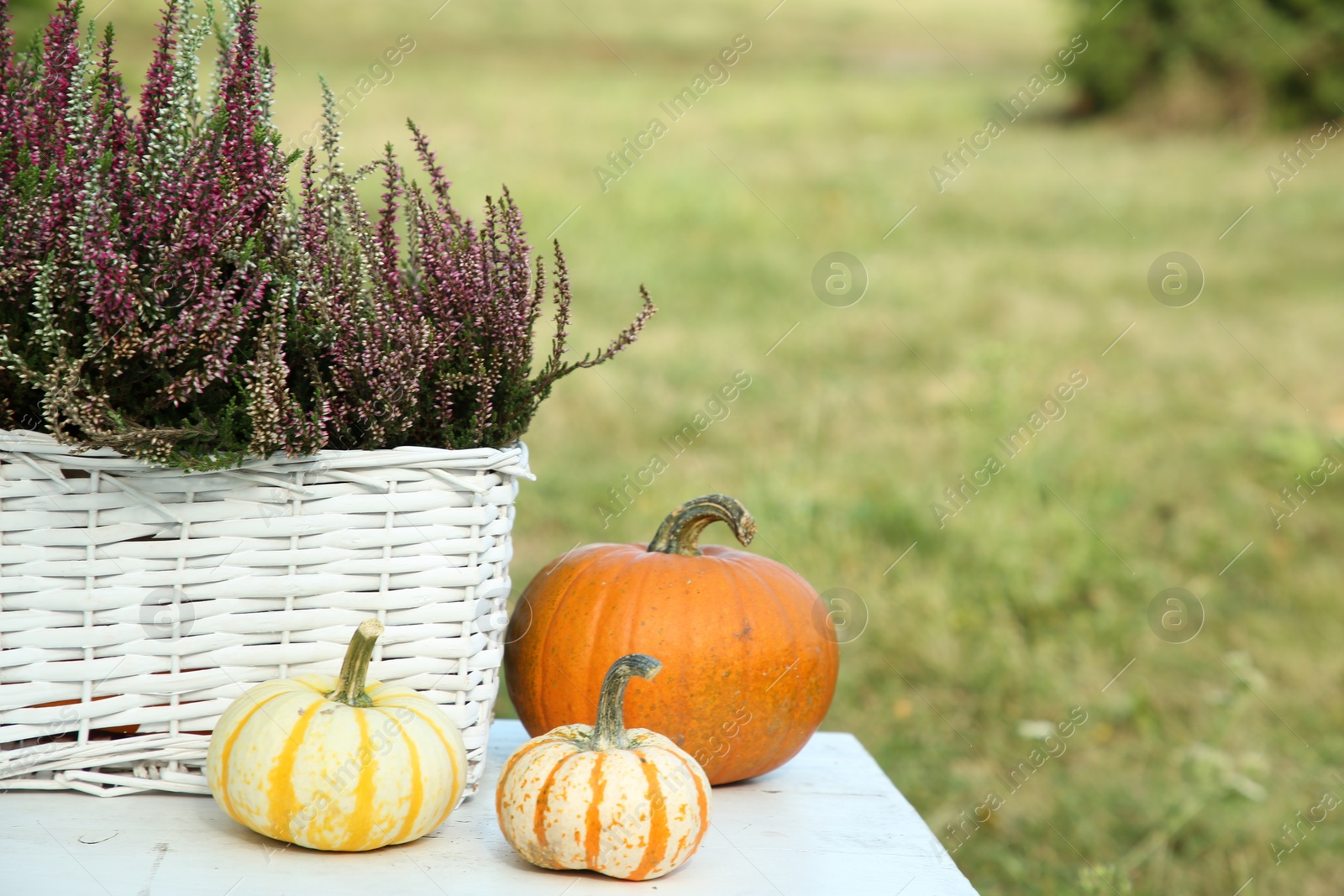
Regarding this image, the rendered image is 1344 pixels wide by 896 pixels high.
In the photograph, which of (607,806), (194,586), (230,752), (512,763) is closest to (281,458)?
(194,586)

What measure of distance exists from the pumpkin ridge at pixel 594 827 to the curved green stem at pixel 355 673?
11.7 inches

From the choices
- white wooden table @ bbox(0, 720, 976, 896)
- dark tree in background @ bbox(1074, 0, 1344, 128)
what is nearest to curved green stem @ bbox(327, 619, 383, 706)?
white wooden table @ bbox(0, 720, 976, 896)

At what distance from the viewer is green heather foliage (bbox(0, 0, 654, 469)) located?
1.42m

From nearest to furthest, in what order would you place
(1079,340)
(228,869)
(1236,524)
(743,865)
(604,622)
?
(228,869), (743,865), (604,622), (1236,524), (1079,340)

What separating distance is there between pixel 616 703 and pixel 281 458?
0.51m

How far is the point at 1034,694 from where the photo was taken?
137 inches

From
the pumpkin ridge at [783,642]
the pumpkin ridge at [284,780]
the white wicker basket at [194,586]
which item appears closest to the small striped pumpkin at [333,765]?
the pumpkin ridge at [284,780]

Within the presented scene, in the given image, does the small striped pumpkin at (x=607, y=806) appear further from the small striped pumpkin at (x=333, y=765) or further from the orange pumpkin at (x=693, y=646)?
the orange pumpkin at (x=693, y=646)

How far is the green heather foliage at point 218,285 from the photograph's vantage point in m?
1.42

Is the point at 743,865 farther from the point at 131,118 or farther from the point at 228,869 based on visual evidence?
A: the point at 131,118

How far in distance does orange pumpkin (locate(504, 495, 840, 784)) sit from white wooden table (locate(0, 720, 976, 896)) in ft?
0.45

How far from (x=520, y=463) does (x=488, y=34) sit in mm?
20417

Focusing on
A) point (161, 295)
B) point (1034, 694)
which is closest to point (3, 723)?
point (161, 295)

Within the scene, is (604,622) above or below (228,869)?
above
